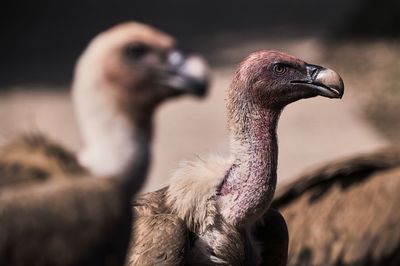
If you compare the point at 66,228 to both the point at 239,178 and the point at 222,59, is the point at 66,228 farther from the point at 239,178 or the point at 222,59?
the point at 222,59

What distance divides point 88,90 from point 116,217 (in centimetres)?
352

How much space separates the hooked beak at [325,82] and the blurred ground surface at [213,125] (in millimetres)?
5399

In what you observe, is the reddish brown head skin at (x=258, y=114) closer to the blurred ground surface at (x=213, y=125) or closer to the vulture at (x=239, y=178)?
the vulture at (x=239, y=178)

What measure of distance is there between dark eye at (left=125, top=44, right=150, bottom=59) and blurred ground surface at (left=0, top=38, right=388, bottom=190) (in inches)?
110

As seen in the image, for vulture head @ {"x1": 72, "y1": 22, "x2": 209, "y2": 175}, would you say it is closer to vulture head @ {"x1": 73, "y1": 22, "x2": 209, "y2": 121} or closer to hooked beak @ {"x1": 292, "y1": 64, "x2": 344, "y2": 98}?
vulture head @ {"x1": 73, "y1": 22, "x2": 209, "y2": 121}

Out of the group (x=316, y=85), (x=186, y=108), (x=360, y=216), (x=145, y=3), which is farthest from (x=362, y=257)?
(x=145, y=3)

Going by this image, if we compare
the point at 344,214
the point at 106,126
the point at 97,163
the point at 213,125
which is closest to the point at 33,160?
the point at 97,163

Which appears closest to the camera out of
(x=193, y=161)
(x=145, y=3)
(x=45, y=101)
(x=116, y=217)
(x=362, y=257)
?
(x=116, y=217)

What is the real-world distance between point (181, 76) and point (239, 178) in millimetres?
2833

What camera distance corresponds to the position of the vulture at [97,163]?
2.84 metres

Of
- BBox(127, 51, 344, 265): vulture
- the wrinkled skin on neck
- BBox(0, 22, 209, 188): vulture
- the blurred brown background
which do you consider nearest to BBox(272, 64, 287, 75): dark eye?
BBox(127, 51, 344, 265): vulture

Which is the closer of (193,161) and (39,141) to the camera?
(193,161)

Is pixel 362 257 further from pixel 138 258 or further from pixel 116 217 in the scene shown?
pixel 116 217

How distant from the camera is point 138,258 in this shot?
3.67m
